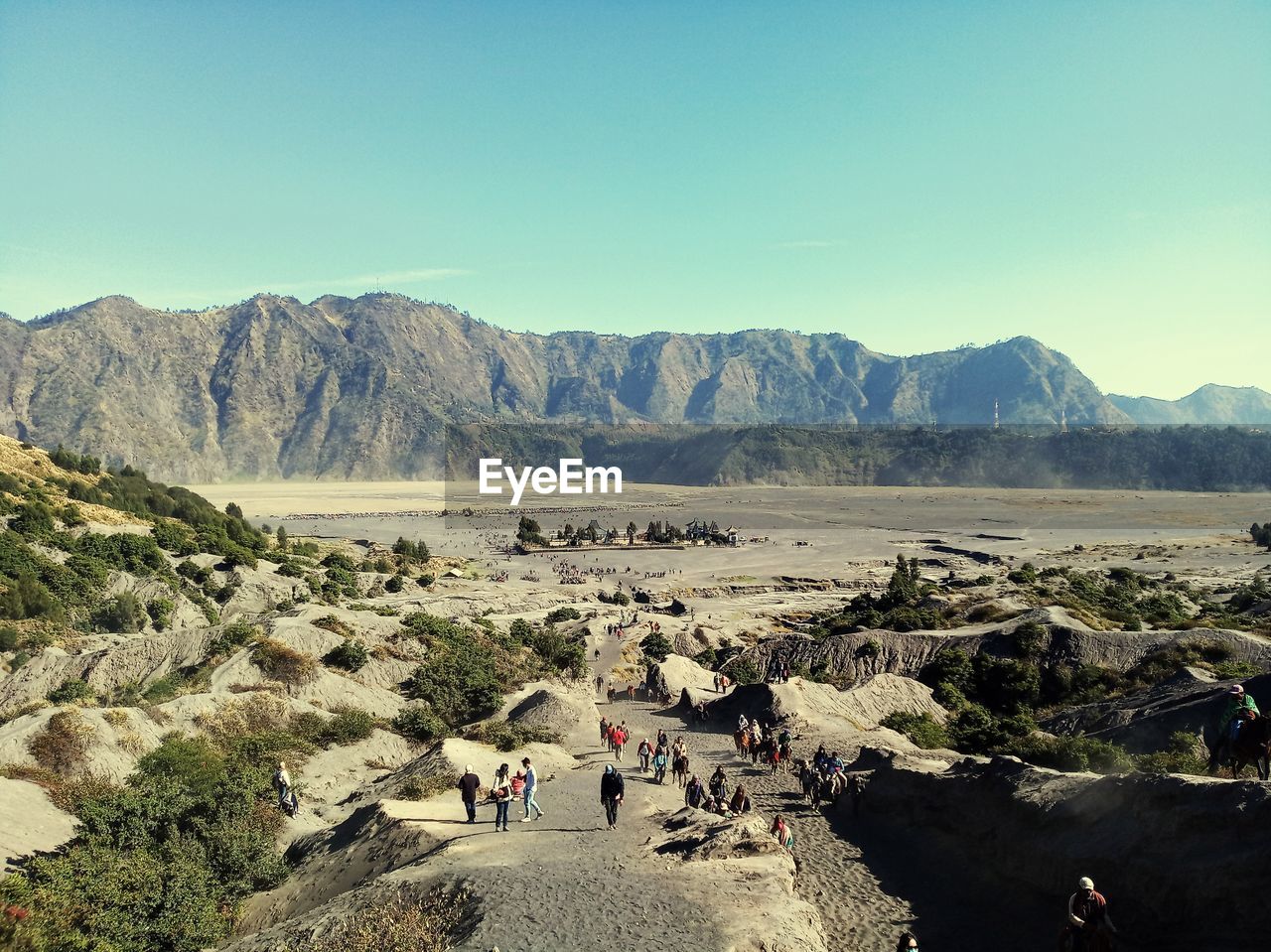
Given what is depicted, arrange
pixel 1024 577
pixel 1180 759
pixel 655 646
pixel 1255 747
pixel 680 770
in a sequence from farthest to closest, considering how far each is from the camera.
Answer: pixel 1024 577
pixel 655 646
pixel 680 770
pixel 1180 759
pixel 1255 747

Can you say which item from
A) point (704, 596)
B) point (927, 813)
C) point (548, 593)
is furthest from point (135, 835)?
point (704, 596)

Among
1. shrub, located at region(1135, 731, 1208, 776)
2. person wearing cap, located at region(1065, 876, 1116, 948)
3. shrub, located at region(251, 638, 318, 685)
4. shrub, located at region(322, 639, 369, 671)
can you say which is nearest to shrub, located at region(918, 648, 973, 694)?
shrub, located at region(1135, 731, 1208, 776)

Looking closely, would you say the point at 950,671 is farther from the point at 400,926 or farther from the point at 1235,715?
the point at 400,926

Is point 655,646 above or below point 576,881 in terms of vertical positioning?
below

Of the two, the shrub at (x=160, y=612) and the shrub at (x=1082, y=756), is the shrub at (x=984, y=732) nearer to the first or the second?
the shrub at (x=1082, y=756)

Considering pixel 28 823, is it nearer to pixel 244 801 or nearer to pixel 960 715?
pixel 244 801

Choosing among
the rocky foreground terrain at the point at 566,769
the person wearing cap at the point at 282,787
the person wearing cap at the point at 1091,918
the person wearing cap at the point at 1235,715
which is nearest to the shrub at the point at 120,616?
the rocky foreground terrain at the point at 566,769

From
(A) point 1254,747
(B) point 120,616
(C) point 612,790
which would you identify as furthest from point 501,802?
(B) point 120,616
